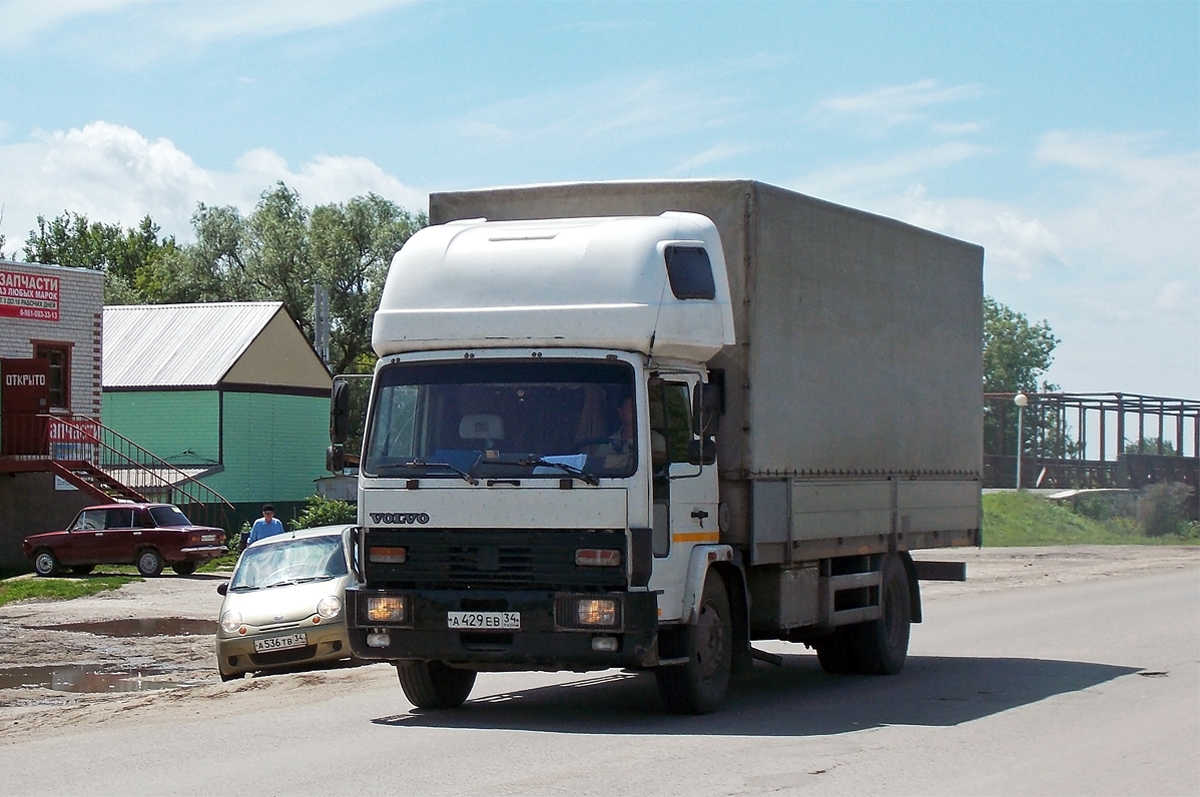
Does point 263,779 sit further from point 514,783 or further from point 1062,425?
point 1062,425

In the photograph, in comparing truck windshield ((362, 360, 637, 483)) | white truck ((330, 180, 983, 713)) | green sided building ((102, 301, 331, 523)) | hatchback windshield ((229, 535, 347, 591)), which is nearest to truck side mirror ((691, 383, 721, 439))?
white truck ((330, 180, 983, 713))

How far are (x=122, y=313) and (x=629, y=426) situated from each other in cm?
4447

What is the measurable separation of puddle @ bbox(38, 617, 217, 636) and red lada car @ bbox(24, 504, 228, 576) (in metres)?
9.01

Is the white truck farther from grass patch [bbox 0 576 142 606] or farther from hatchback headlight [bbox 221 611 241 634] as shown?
grass patch [bbox 0 576 142 606]

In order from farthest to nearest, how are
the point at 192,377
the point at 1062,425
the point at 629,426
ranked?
the point at 1062,425, the point at 192,377, the point at 629,426

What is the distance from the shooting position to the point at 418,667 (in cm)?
1203

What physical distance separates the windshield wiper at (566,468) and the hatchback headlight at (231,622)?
253 inches

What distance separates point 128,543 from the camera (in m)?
34.5

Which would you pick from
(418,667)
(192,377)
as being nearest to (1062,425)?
(192,377)

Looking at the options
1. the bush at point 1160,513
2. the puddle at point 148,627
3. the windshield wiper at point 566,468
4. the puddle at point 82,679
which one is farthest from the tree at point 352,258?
the windshield wiper at point 566,468

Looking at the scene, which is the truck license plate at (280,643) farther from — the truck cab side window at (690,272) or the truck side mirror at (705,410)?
the truck cab side window at (690,272)

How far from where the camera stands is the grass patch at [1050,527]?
5475 cm

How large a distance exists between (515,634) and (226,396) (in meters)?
38.1

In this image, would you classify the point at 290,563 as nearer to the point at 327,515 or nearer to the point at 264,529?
the point at 264,529
